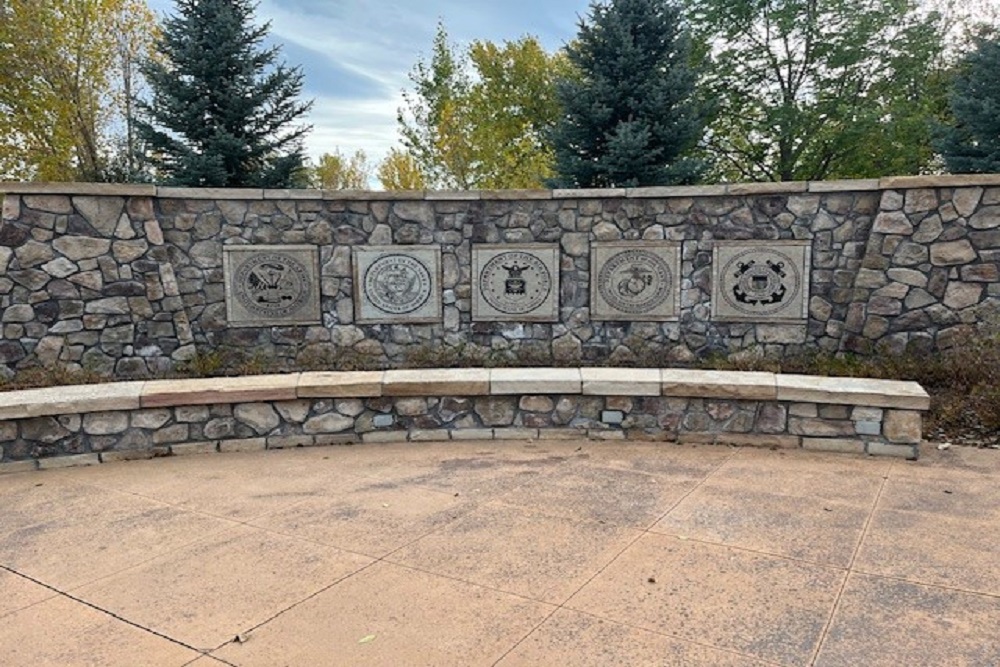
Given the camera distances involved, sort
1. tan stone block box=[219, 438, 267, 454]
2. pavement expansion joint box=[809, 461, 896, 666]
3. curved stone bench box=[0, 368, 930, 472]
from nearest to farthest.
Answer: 1. pavement expansion joint box=[809, 461, 896, 666]
2. curved stone bench box=[0, 368, 930, 472]
3. tan stone block box=[219, 438, 267, 454]

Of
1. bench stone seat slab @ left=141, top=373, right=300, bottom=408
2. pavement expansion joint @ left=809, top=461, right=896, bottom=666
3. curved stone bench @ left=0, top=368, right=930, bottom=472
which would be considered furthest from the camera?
bench stone seat slab @ left=141, top=373, right=300, bottom=408

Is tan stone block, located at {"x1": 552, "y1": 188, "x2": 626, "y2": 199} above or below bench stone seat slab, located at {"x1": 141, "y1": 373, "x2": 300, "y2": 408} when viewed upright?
above

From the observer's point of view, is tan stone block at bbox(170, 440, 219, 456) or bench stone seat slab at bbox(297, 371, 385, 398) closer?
tan stone block at bbox(170, 440, 219, 456)

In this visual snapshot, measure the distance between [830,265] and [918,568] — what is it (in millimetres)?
4398

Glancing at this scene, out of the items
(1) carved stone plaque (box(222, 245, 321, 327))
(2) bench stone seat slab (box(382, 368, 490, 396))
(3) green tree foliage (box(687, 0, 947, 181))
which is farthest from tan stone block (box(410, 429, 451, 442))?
(3) green tree foliage (box(687, 0, 947, 181))

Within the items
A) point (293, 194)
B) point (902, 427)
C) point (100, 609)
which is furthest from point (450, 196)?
point (100, 609)

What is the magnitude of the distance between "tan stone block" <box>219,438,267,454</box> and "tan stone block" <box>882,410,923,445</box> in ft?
14.1

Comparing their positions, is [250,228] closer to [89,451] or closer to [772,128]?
[89,451]

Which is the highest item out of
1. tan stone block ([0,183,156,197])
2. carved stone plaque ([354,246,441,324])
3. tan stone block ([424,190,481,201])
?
tan stone block ([424,190,481,201])

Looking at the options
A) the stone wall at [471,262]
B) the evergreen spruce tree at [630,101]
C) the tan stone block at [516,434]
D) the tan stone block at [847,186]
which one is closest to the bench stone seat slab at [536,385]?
the tan stone block at [516,434]

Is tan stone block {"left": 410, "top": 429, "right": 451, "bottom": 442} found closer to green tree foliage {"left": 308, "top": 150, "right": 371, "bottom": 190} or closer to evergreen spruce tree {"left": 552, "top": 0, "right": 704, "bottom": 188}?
evergreen spruce tree {"left": 552, "top": 0, "right": 704, "bottom": 188}

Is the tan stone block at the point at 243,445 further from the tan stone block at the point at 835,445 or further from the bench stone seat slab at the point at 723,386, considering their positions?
the tan stone block at the point at 835,445

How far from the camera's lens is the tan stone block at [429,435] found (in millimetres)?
4848

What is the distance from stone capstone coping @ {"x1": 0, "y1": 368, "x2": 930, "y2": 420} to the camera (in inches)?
169
